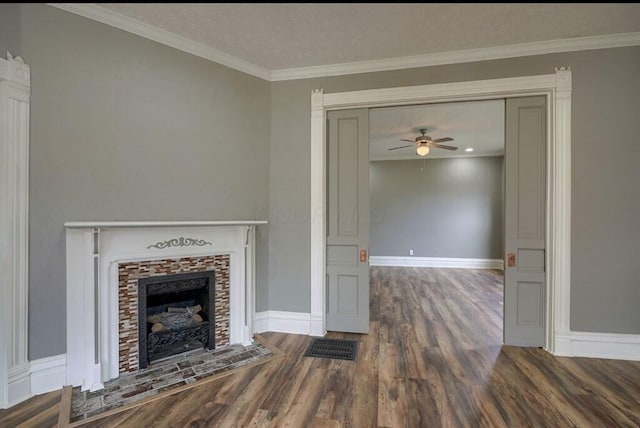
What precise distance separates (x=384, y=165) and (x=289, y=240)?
17.2 feet

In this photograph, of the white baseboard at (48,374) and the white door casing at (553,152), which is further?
the white door casing at (553,152)

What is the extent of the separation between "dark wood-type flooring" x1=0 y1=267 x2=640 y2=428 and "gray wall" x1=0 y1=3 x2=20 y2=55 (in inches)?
97.4

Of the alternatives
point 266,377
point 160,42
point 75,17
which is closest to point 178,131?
point 160,42

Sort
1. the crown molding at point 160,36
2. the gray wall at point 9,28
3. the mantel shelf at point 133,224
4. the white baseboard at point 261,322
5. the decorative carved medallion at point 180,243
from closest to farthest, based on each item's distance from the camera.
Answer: the gray wall at point 9,28
the mantel shelf at point 133,224
the crown molding at point 160,36
the decorative carved medallion at point 180,243
the white baseboard at point 261,322

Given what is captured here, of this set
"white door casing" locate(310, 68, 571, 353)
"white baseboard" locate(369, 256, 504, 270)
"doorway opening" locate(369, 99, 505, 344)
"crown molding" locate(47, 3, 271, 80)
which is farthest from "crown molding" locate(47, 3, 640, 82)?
"white baseboard" locate(369, 256, 504, 270)

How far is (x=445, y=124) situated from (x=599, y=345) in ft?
11.7

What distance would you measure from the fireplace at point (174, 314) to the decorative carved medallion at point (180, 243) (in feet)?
0.90

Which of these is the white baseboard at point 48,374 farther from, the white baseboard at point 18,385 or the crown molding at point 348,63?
the crown molding at point 348,63

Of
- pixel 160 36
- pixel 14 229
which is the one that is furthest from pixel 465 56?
pixel 14 229

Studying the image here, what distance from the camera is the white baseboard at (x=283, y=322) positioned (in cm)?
320

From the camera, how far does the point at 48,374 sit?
211 centimetres

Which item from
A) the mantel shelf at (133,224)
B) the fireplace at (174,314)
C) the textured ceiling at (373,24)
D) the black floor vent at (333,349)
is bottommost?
the black floor vent at (333,349)

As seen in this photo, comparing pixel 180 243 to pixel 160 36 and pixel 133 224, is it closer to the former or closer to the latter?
pixel 133 224

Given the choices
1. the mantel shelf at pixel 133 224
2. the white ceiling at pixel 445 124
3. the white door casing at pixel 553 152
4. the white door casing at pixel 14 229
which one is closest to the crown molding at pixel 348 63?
the white door casing at pixel 553 152
